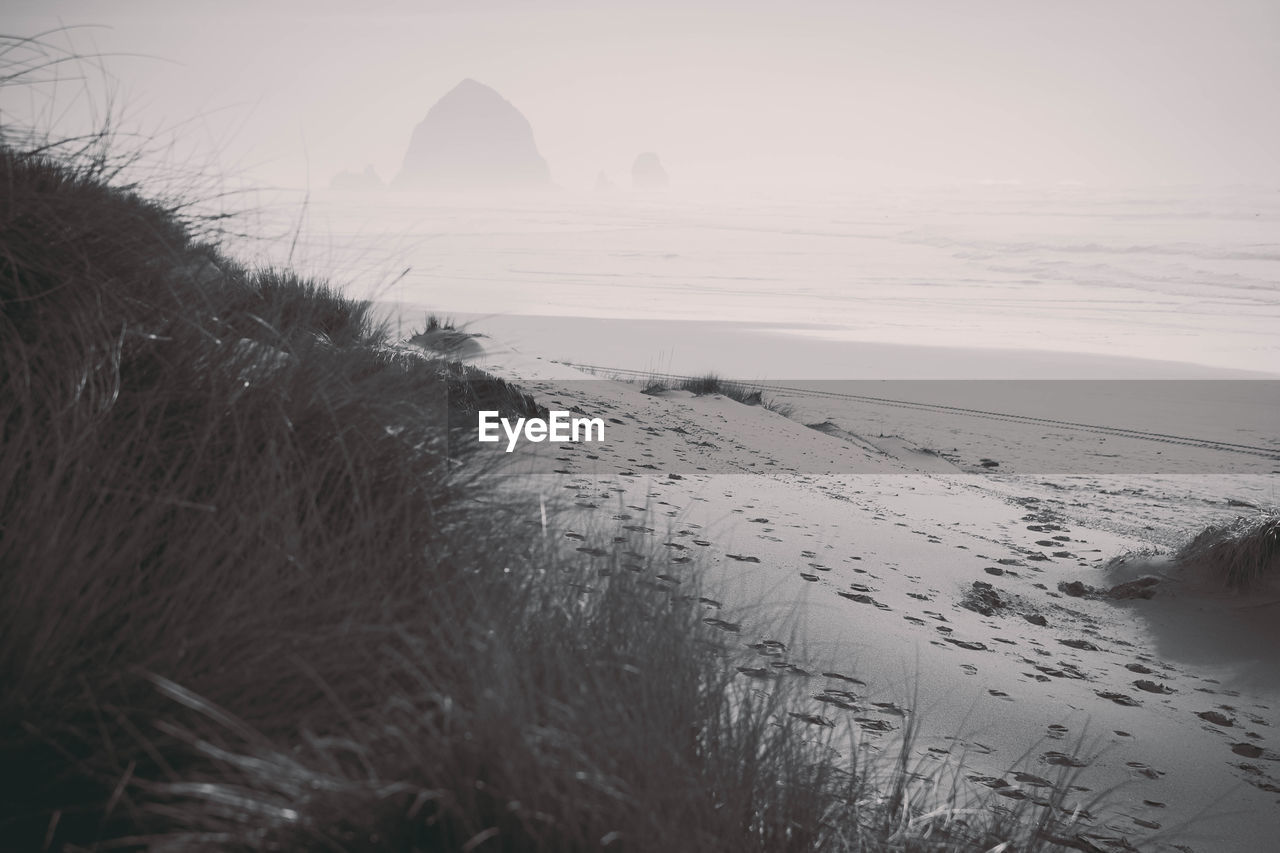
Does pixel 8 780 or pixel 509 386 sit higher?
pixel 509 386

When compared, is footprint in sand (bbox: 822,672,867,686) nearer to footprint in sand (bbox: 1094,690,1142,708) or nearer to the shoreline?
footprint in sand (bbox: 1094,690,1142,708)

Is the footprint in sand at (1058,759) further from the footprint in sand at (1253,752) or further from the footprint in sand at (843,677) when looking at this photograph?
the footprint in sand at (1253,752)

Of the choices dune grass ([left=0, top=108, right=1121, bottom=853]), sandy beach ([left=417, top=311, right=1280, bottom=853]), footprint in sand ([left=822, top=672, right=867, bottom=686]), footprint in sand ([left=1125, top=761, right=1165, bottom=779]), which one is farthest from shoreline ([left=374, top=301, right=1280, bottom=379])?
dune grass ([left=0, top=108, right=1121, bottom=853])

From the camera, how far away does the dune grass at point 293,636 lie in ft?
4.58

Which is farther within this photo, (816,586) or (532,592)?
(816,586)

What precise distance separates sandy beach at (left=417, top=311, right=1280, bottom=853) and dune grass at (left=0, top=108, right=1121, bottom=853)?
34 cm

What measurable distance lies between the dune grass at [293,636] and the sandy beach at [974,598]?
337 mm

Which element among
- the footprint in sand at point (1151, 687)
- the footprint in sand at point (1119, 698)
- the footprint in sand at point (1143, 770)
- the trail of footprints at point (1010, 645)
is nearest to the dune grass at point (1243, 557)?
the trail of footprints at point (1010, 645)

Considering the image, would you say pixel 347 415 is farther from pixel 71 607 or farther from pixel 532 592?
pixel 71 607

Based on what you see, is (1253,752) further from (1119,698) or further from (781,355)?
(781,355)

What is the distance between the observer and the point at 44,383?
2.04 m

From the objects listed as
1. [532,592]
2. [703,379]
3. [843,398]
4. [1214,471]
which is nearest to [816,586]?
[532,592]

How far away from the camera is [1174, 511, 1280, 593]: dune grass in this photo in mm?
4734

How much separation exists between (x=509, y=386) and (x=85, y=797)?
488cm
